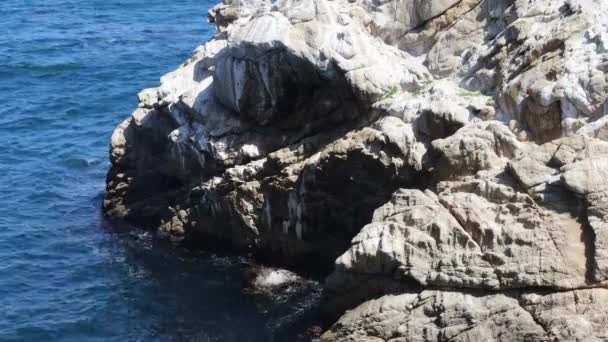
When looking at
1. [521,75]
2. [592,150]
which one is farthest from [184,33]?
[592,150]

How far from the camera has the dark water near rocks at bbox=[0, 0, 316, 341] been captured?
119 feet

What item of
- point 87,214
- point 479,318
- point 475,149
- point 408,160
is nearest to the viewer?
point 479,318

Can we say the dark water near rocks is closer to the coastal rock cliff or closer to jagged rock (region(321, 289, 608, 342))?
the coastal rock cliff

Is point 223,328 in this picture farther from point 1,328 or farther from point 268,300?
point 1,328

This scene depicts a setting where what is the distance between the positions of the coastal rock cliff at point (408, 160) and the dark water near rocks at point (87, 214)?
258 cm

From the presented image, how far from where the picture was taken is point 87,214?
155 ft

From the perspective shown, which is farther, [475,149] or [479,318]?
[475,149]

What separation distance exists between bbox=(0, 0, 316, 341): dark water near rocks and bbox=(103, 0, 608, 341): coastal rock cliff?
8.46ft

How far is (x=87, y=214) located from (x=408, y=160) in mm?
20586

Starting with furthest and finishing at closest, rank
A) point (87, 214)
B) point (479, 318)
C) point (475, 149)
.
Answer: point (87, 214) → point (475, 149) → point (479, 318)

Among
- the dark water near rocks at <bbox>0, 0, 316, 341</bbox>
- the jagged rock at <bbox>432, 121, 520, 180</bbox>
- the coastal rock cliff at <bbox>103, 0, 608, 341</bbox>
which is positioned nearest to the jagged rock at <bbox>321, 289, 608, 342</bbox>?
the coastal rock cliff at <bbox>103, 0, 608, 341</bbox>

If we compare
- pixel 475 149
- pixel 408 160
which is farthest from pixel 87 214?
pixel 475 149

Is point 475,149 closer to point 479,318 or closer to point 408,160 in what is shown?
point 408,160

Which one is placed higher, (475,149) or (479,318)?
(475,149)
